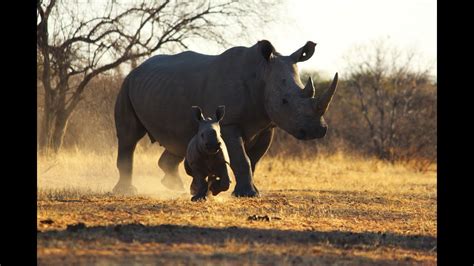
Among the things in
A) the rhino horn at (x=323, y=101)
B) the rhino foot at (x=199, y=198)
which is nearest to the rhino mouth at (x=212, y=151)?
the rhino foot at (x=199, y=198)

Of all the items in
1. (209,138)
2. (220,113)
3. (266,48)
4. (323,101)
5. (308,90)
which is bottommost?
(209,138)

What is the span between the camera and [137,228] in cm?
747

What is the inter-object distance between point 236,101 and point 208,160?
5.01 feet

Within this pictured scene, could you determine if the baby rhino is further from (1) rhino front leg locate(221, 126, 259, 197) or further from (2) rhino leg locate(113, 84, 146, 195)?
(2) rhino leg locate(113, 84, 146, 195)

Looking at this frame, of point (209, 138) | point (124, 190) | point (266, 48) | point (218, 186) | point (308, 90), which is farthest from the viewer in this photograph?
point (124, 190)

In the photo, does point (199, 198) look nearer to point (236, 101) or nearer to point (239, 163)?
point (239, 163)

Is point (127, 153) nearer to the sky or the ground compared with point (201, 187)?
nearer to the sky

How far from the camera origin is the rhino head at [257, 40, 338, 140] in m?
11.2

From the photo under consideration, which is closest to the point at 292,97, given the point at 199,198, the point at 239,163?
the point at 239,163

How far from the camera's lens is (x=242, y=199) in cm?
1114

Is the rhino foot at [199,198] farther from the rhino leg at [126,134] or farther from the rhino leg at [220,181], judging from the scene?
the rhino leg at [126,134]
